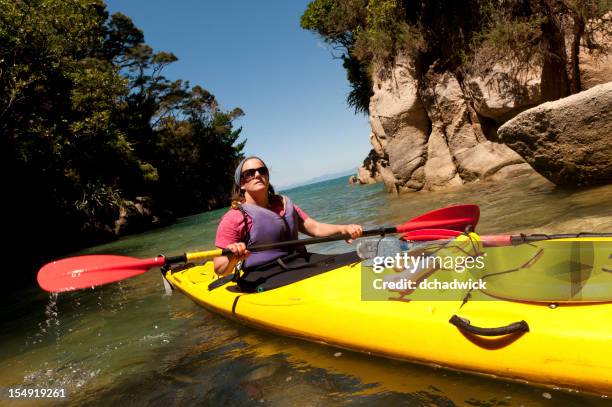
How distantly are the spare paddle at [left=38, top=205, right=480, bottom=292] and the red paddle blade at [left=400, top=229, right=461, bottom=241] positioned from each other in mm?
233

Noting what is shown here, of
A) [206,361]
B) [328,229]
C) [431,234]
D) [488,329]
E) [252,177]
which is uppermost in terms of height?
[252,177]

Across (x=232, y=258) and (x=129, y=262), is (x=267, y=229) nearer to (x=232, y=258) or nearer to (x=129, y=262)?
(x=232, y=258)

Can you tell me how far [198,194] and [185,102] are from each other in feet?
22.3

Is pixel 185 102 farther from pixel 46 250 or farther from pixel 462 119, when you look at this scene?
pixel 462 119

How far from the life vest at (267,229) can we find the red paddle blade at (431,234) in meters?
0.97

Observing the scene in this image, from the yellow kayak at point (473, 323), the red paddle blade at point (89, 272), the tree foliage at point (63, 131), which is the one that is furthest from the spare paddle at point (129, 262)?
the tree foliage at point (63, 131)

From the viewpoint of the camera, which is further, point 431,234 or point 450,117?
point 450,117

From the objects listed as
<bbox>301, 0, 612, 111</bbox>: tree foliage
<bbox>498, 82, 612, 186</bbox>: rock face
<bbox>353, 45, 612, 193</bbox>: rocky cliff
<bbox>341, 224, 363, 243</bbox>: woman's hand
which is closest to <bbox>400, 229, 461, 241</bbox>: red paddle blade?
<bbox>341, 224, 363, 243</bbox>: woman's hand

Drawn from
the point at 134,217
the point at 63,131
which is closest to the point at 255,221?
the point at 63,131

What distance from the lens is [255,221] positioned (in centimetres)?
328

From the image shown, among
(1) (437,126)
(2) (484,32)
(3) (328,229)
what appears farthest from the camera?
(1) (437,126)

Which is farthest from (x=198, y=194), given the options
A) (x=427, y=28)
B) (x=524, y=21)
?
(x=524, y=21)

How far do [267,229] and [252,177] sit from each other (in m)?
0.43

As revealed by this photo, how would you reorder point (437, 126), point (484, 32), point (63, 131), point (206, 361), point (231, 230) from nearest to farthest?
1. point (206, 361)
2. point (231, 230)
3. point (484, 32)
4. point (437, 126)
5. point (63, 131)
